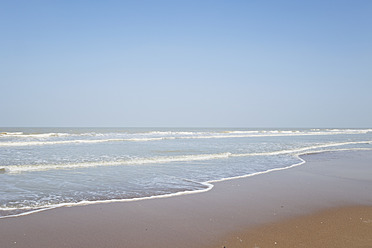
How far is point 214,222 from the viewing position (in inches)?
205

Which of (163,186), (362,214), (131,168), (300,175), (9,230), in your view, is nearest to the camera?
(9,230)

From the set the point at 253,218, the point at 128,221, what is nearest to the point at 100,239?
the point at 128,221

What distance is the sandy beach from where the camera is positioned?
14.2ft

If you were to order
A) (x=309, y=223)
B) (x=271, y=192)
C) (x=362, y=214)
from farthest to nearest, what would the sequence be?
(x=271, y=192)
(x=362, y=214)
(x=309, y=223)

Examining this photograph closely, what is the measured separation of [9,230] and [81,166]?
763 cm

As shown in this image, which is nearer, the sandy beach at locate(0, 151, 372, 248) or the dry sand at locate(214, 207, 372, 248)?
the dry sand at locate(214, 207, 372, 248)

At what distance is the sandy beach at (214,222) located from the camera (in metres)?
4.34

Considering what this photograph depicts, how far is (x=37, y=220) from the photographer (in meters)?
5.28

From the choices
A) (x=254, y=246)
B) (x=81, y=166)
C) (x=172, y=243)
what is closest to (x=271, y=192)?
(x=254, y=246)

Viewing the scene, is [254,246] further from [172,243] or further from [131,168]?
[131,168]

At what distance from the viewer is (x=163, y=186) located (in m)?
8.38

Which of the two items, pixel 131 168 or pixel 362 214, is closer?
pixel 362 214

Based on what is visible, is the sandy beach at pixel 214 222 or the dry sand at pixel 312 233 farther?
the sandy beach at pixel 214 222

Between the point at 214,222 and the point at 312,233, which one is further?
the point at 214,222
